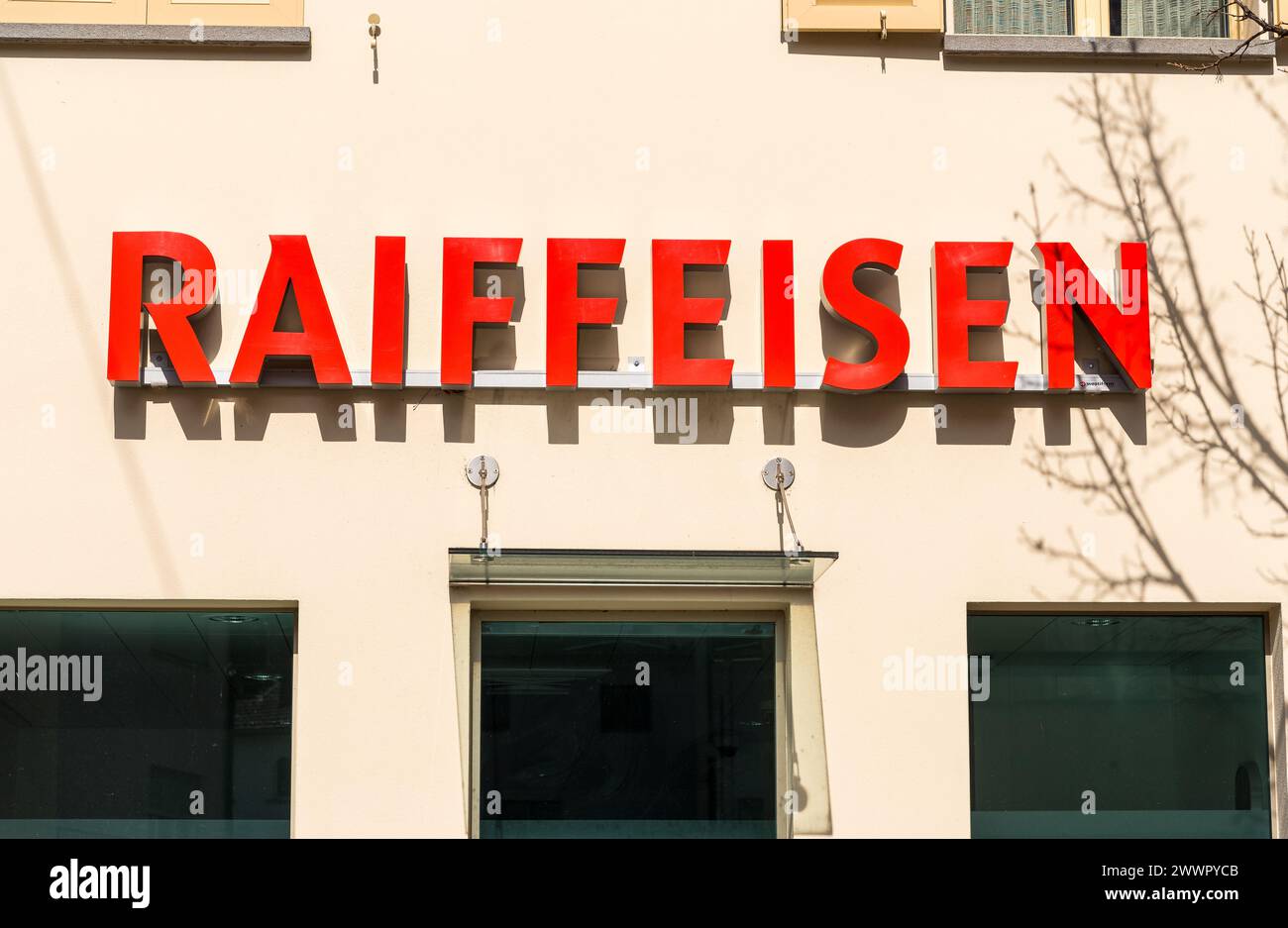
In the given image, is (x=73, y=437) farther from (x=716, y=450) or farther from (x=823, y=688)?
(x=823, y=688)

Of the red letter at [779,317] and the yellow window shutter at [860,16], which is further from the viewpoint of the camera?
the yellow window shutter at [860,16]

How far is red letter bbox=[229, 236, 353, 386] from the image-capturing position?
10516 millimetres

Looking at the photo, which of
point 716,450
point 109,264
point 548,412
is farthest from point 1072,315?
point 109,264

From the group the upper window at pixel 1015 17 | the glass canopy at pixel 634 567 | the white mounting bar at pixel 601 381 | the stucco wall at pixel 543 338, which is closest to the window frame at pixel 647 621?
the stucco wall at pixel 543 338

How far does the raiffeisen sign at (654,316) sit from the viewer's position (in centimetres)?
1053

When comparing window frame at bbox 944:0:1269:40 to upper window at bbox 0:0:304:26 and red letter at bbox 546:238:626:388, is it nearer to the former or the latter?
red letter at bbox 546:238:626:388

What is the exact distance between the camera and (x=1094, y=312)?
1081 centimetres

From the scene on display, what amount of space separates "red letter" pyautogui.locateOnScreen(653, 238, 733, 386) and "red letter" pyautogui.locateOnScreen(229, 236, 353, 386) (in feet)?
5.94

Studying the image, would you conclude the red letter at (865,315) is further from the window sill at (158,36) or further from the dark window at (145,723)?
the dark window at (145,723)

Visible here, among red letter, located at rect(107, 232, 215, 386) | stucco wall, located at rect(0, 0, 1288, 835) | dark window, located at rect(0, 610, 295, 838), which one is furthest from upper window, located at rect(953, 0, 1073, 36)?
dark window, located at rect(0, 610, 295, 838)

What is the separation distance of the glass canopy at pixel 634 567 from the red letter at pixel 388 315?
110 centimetres

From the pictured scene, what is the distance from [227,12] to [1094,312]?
5.41 m

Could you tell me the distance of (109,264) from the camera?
10.7 metres

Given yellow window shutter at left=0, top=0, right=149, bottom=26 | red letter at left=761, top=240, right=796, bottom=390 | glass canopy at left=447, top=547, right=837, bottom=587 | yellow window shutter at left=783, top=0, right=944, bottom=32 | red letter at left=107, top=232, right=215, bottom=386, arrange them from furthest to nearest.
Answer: yellow window shutter at left=783, top=0, right=944, bottom=32 < yellow window shutter at left=0, top=0, right=149, bottom=26 < red letter at left=761, top=240, right=796, bottom=390 < red letter at left=107, top=232, right=215, bottom=386 < glass canopy at left=447, top=547, right=837, bottom=587
